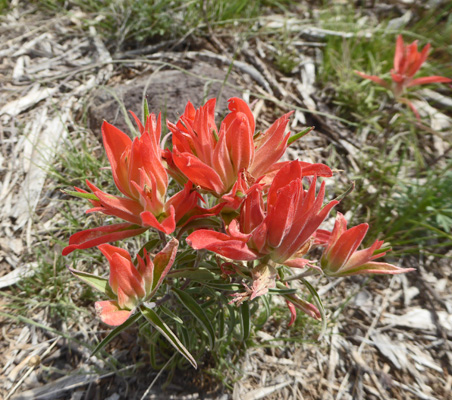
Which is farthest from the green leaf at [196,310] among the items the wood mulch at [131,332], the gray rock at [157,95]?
the gray rock at [157,95]

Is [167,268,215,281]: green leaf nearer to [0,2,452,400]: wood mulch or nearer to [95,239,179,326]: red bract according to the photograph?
[95,239,179,326]: red bract

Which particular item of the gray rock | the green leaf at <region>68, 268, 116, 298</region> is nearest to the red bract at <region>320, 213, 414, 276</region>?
the green leaf at <region>68, 268, 116, 298</region>

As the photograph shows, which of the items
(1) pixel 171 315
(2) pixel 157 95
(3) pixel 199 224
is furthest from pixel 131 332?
(2) pixel 157 95

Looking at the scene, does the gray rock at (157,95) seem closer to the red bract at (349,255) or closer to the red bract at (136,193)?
the red bract at (136,193)

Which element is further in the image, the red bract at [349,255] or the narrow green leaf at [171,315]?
the narrow green leaf at [171,315]

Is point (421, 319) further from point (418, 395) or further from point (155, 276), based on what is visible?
point (155, 276)

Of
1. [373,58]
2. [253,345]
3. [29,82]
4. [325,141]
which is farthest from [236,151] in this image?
[373,58]

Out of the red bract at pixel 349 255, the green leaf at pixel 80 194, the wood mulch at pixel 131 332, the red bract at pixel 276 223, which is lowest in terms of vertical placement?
the wood mulch at pixel 131 332
